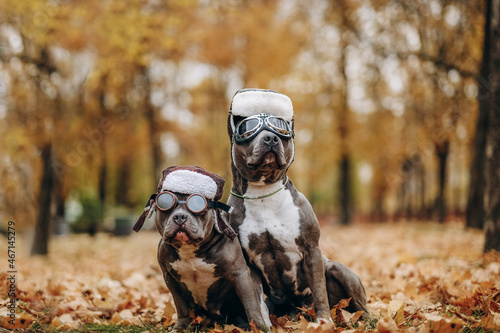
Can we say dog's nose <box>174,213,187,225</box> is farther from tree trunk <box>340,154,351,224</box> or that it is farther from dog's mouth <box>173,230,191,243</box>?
tree trunk <box>340,154,351,224</box>

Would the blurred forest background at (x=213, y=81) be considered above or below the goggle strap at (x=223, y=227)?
above

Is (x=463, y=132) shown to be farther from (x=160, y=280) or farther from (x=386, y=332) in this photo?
(x=386, y=332)

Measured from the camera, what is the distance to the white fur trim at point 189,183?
263cm

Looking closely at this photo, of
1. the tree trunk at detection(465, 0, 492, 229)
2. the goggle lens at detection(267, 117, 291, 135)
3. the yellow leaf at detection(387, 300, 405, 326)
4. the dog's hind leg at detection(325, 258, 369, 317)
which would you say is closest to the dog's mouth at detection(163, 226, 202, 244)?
the goggle lens at detection(267, 117, 291, 135)

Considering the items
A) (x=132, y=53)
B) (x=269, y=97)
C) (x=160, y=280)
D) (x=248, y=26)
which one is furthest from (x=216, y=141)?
(x=269, y=97)

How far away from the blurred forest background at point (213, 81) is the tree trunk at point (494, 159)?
3329 mm

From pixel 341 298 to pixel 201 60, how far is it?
11929 millimetres

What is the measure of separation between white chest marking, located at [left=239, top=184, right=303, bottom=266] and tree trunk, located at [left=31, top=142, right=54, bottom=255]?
7416 millimetres

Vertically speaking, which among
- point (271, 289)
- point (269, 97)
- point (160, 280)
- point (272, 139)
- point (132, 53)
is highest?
point (132, 53)

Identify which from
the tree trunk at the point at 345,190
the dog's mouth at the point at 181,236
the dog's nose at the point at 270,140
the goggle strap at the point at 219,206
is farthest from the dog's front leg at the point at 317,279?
the tree trunk at the point at 345,190

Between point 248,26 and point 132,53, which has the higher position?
point 248,26

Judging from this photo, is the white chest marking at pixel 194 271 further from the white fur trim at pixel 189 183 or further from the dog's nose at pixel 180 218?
the white fur trim at pixel 189 183

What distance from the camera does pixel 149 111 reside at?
1695cm

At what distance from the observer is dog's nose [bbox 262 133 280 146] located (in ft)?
8.82
